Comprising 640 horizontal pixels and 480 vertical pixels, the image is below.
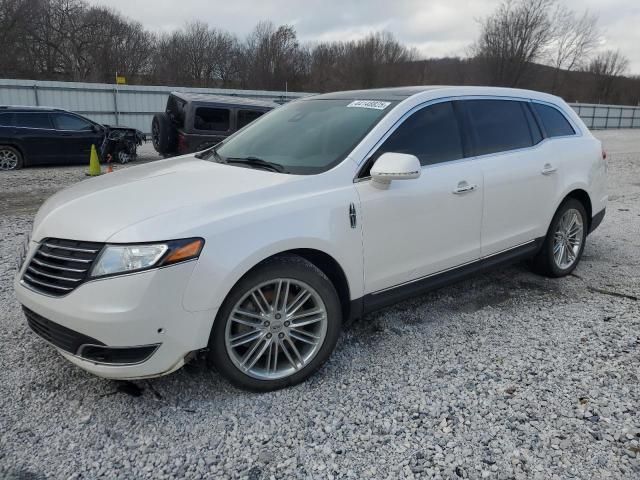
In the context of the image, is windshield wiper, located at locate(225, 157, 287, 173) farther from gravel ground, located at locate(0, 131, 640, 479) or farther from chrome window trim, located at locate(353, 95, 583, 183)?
gravel ground, located at locate(0, 131, 640, 479)

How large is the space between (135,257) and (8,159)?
12.0m

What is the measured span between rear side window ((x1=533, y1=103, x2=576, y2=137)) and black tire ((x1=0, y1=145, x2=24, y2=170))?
12176 millimetres

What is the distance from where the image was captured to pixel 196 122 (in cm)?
1089

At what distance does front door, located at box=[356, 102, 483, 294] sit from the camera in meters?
3.04

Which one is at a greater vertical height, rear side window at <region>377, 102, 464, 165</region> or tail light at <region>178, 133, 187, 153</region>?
rear side window at <region>377, 102, 464, 165</region>

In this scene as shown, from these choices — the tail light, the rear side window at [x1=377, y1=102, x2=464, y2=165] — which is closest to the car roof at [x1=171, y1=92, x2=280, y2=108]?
the tail light

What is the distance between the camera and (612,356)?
10.5 ft

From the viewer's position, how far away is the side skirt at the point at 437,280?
10.2 feet

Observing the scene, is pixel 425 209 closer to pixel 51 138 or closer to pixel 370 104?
pixel 370 104

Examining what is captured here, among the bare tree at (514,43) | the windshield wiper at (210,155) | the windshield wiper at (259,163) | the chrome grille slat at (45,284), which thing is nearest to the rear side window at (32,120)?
the windshield wiper at (210,155)

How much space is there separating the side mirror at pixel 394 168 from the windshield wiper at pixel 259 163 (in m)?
0.58

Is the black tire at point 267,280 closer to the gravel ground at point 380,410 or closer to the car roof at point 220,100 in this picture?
the gravel ground at point 380,410

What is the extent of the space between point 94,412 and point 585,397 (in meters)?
2.72

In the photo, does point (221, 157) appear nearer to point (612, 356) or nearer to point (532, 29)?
point (612, 356)
